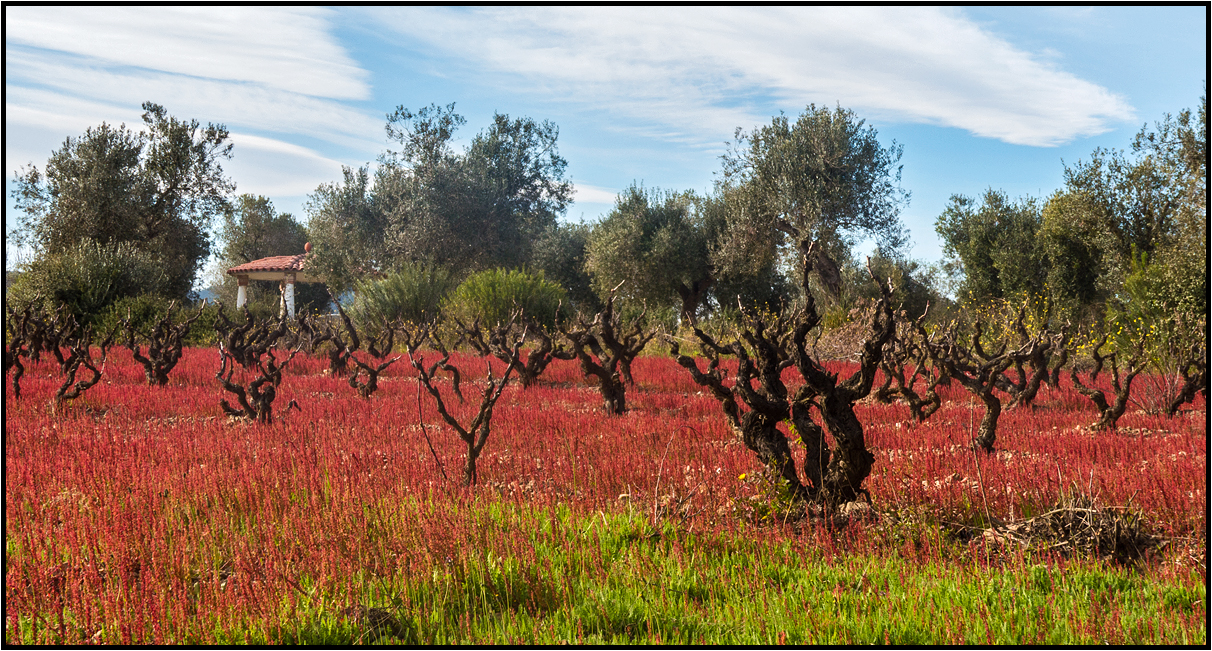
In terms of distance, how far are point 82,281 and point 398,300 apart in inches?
415

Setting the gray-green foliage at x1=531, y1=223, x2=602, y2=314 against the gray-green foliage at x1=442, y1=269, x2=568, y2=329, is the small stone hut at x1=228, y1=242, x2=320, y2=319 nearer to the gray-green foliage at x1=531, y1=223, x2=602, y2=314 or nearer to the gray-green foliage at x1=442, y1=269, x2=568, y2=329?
the gray-green foliage at x1=531, y1=223, x2=602, y2=314

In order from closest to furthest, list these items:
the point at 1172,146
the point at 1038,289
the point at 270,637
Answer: the point at 270,637, the point at 1172,146, the point at 1038,289

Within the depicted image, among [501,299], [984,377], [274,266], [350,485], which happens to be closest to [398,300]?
[501,299]

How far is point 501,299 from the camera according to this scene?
27750 millimetres

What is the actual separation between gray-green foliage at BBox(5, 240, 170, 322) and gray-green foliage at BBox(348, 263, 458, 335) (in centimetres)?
738

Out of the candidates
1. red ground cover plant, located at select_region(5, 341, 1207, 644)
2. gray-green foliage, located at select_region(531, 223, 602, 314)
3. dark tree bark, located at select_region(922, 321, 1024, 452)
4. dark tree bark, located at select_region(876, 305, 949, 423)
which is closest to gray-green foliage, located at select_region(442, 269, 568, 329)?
gray-green foliage, located at select_region(531, 223, 602, 314)

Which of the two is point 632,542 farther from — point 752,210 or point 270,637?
point 752,210

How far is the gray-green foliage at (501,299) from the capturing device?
2769cm

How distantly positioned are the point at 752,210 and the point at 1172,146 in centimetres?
1370

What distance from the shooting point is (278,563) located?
423cm

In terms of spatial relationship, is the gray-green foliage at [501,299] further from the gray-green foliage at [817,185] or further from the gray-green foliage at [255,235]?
the gray-green foliage at [255,235]

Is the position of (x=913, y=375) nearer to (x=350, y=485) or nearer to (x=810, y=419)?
(x=810, y=419)

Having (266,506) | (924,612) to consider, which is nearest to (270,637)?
(266,506)

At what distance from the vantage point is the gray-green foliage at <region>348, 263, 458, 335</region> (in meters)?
30.3
